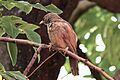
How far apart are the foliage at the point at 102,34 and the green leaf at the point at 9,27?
1.49 meters

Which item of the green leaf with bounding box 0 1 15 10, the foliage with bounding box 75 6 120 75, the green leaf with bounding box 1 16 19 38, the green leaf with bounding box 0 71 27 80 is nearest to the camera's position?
the green leaf with bounding box 0 71 27 80

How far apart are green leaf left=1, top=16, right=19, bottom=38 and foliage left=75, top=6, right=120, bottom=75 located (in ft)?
4.88

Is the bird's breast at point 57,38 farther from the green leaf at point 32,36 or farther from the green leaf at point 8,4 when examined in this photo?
the green leaf at point 8,4

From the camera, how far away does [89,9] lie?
4395 millimetres

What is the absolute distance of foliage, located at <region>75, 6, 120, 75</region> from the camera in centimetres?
316

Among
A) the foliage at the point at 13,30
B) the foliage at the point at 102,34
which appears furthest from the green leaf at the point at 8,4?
the foliage at the point at 102,34

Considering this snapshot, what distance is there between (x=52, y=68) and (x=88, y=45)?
1.30m

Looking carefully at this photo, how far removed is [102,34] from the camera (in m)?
3.44

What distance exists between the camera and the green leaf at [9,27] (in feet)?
4.88

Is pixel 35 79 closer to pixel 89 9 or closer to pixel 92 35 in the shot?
pixel 92 35

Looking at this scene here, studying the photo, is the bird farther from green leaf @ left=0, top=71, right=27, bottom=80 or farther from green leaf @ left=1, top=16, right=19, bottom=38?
green leaf @ left=0, top=71, right=27, bottom=80

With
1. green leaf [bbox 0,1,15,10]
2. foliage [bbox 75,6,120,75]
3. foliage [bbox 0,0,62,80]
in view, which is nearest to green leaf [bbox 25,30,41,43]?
foliage [bbox 0,0,62,80]

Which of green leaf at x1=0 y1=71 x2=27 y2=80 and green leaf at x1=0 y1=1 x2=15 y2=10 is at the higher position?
green leaf at x1=0 y1=1 x2=15 y2=10

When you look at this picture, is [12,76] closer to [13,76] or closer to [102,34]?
A: [13,76]
